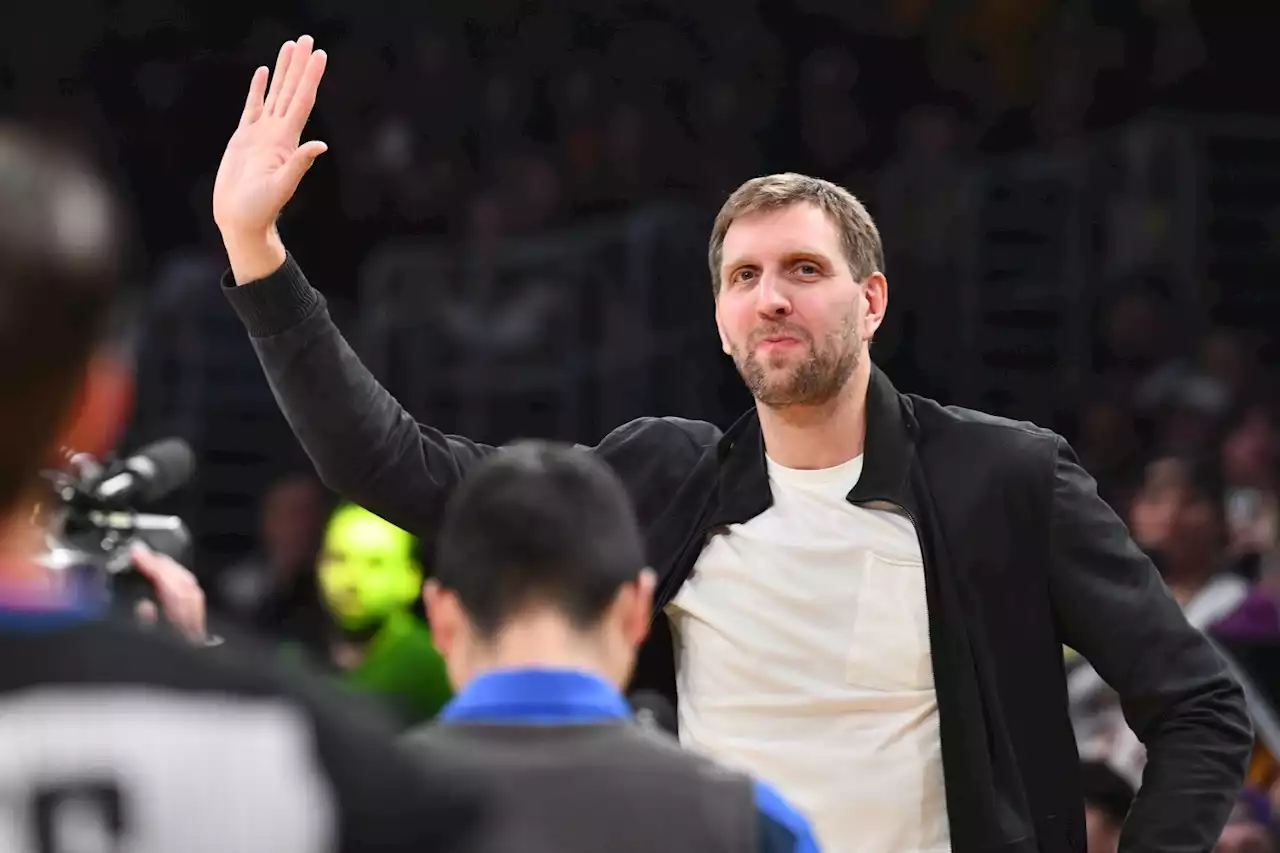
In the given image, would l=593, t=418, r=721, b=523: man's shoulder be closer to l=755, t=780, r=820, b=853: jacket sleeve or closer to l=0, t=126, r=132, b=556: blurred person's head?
l=755, t=780, r=820, b=853: jacket sleeve

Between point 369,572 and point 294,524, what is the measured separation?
1524 millimetres

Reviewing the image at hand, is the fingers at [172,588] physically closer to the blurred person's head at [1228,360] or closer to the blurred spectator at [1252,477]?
the blurred spectator at [1252,477]

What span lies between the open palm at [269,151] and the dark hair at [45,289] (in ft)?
4.89

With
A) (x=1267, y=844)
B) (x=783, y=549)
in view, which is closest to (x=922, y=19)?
(x=1267, y=844)

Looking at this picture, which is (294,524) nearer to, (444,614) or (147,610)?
(147,610)

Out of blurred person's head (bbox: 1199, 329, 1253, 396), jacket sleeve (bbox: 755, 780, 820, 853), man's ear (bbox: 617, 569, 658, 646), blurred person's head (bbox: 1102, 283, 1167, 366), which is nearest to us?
jacket sleeve (bbox: 755, 780, 820, 853)

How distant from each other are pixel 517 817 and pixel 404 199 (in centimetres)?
867

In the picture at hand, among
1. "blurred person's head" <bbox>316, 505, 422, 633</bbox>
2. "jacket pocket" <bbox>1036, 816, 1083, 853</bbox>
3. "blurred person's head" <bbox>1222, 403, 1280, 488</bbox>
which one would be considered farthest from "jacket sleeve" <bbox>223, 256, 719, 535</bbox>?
"blurred person's head" <bbox>1222, 403, 1280, 488</bbox>

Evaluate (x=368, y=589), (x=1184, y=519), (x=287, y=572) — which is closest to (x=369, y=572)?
(x=368, y=589)

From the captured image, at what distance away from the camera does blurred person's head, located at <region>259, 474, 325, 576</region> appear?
7219mm

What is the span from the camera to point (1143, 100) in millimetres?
8961

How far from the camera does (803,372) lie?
2920 millimetres

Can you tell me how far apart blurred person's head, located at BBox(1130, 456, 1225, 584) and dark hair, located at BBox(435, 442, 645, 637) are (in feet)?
13.4

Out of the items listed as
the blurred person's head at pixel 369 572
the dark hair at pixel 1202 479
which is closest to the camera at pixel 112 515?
the blurred person's head at pixel 369 572
